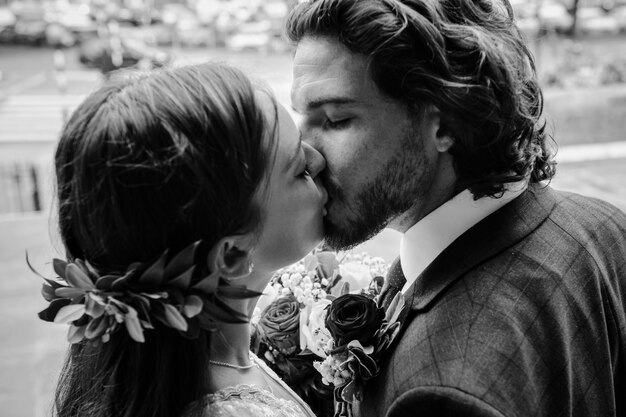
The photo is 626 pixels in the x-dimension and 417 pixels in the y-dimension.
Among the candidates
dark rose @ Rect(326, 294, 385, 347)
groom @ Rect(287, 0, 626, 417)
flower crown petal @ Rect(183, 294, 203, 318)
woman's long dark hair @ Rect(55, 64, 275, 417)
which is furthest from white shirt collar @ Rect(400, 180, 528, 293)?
flower crown petal @ Rect(183, 294, 203, 318)

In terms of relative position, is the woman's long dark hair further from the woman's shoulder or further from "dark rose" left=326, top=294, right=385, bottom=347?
"dark rose" left=326, top=294, right=385, bottom=347

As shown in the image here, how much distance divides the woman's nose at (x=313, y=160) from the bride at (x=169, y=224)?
0.13m

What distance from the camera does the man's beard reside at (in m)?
1.91

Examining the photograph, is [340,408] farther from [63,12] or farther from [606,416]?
[63,12]

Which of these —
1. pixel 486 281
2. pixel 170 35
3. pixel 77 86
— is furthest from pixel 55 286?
pixel 170 35

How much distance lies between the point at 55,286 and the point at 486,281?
98cm

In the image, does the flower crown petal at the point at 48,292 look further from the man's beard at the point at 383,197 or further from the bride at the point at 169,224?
the man's beard at the point at 383,197

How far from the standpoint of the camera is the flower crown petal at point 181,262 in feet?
4.95

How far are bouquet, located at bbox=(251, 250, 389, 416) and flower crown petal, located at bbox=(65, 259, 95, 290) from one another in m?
0.62

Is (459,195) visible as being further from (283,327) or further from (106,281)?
(106,281)

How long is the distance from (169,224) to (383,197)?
0.65 meters

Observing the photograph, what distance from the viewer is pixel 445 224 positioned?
5.96 feet

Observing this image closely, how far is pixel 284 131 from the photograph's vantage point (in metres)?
1.76

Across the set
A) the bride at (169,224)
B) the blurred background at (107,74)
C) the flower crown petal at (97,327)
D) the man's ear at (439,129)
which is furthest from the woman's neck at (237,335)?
the man's ear at (439,129)
